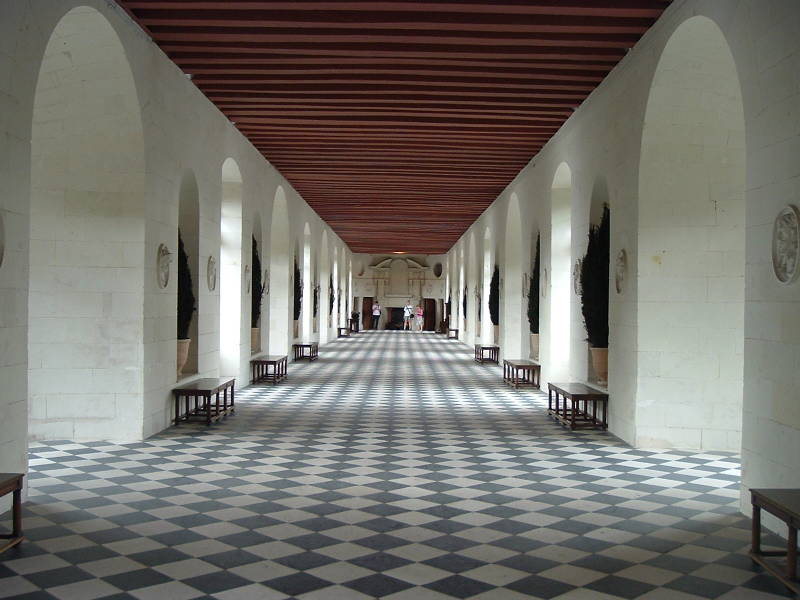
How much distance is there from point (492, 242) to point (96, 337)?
12714 mm

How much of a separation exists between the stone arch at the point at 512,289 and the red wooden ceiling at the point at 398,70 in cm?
179

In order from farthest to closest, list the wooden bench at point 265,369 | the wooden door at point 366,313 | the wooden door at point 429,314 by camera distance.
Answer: the wooden door at point 366,313 → the wooden door at point 429,314 → the wooden bench at point 265,369

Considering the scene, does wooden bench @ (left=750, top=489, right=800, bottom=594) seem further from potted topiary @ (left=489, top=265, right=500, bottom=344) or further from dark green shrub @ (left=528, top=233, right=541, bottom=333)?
potted topiary @ (left=489, top=265, right=500, bottom=344)

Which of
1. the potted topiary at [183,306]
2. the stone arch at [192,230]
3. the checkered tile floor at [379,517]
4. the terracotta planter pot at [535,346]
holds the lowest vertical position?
the checkered tile floor at [379,517]

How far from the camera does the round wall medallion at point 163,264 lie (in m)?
7.62

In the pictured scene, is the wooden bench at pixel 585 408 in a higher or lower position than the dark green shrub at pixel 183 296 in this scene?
lower

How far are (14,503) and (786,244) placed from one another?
4638mm

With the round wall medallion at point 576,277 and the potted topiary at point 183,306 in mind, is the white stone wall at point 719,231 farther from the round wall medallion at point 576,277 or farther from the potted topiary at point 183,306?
the potted topiary at point 183,306

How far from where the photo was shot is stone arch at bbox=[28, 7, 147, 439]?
7066 mm

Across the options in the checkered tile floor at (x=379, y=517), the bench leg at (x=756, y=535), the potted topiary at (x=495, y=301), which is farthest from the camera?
the potted topiary at (x=495, y=301)

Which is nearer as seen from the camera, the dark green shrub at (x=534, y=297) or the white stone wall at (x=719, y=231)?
the white stone wall at (x=719, y=231)

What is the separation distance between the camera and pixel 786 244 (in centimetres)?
440

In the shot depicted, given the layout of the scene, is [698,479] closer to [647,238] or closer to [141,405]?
[647,238]

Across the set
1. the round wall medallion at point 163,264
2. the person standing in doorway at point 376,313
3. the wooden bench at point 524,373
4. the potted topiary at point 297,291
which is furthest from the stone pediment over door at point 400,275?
the round wall medallion at point 163,264
